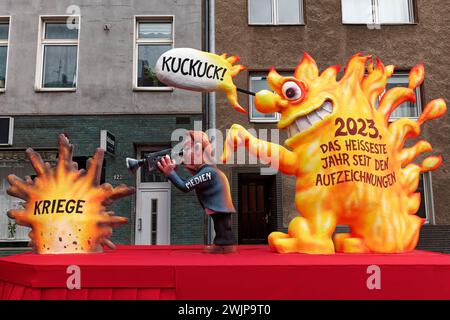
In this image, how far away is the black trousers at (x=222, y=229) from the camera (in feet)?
10.6

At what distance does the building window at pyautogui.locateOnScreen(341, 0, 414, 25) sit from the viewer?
955 centimetres

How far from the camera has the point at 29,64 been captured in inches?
360

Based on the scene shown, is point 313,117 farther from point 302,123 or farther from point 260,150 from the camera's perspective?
point 260,150

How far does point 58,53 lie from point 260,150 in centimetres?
760

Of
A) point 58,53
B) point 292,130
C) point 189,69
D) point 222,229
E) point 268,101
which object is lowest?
point 222,229

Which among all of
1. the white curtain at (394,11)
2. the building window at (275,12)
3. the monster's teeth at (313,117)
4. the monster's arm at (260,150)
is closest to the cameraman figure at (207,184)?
the monster's arm at (260,150)

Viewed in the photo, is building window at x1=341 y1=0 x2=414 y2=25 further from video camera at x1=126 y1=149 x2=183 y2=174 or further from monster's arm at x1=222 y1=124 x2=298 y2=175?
video camera at x1=126 y1=149 x2=183 y2=174

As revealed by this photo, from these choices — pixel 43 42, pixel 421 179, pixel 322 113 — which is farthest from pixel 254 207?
pixel 322 113

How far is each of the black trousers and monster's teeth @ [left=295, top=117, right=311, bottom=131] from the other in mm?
906

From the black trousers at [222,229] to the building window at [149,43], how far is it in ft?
21.2

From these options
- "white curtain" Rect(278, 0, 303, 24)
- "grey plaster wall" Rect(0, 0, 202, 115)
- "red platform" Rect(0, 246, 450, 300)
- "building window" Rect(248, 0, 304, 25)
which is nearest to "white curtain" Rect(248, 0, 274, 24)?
"building window" Rect(248, 0, 304, 25)

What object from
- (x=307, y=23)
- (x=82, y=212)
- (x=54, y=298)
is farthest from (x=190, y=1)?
(x=54, y=298)

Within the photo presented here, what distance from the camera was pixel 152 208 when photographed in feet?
29.5

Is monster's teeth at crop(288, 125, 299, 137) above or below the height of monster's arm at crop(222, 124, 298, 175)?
above
